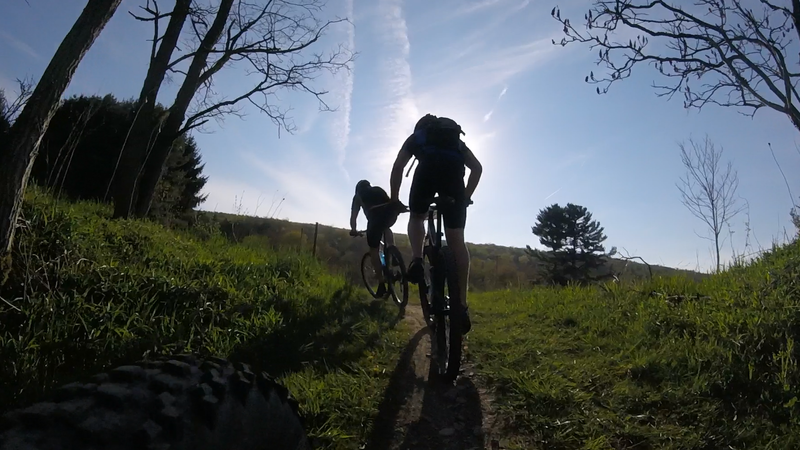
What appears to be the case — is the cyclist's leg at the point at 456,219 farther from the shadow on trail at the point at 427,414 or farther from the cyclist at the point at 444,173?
the shadow on trail at the point at 427,414

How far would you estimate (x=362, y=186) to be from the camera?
6.76 meters

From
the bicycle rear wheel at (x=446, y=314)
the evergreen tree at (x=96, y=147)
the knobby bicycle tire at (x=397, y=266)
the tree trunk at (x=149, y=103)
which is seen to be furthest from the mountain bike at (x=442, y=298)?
the evergreen tree at (x=96, y=147)

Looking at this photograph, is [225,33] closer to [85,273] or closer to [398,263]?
[398,263]

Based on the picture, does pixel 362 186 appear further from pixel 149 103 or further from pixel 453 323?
pixel 453 323

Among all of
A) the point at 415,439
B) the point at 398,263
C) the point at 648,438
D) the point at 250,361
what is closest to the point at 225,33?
the point at 398,263

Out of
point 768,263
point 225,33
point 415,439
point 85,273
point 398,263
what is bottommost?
point 415,439

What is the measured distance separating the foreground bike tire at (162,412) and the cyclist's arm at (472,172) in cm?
270

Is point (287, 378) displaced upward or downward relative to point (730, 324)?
downward

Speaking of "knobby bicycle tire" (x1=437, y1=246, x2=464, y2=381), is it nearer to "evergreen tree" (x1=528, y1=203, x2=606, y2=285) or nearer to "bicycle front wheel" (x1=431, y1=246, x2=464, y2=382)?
"bicycle front wheel" (x1=431, y1=246, x2=464, y2=382)

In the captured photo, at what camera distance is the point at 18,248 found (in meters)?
3.33

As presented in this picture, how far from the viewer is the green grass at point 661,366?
8.93 ft

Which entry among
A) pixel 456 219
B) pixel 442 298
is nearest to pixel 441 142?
pixel 456 219

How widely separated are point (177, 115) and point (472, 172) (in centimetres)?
576

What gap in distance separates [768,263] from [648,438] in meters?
4.22
